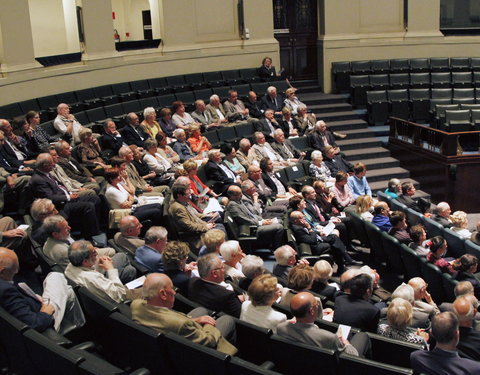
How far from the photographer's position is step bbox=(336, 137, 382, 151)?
34.3 feet

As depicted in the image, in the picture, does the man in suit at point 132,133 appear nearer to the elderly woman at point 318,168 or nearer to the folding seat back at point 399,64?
the elderly woman at point 318,168

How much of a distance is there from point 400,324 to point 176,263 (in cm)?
147

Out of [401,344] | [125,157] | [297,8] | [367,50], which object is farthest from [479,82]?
[401,344]

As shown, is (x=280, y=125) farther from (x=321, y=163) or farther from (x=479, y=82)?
(x=479, y=82)

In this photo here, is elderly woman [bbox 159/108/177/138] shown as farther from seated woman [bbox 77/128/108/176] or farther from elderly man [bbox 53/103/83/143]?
seated woman [bbox 77/128/108/176]

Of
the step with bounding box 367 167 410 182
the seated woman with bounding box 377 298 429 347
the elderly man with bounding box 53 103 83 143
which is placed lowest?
the step with bounding box 367 167 410 182

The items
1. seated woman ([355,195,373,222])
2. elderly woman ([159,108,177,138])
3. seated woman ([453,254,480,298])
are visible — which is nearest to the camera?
seated woman ([453,254,480,298])

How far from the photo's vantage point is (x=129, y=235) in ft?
15.7

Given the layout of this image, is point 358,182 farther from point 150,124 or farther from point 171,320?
point 171,320

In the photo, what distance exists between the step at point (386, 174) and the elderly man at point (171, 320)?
6.65 meters

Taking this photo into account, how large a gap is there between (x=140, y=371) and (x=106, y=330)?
612mm

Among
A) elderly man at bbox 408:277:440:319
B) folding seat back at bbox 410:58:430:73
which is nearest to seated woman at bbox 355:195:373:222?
elderly man at bbox 408:277:440:319

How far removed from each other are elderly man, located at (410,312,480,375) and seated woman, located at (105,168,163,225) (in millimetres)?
3018

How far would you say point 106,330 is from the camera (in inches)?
134
